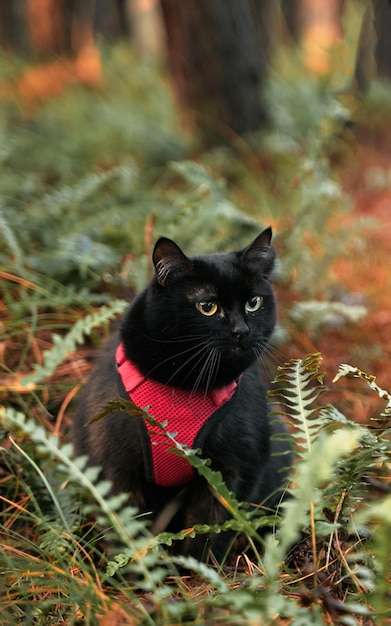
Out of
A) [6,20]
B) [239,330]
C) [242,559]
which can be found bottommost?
[242,559]

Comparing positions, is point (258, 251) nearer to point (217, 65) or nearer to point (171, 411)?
point (171, 411)

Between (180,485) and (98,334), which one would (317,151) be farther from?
(180,485)

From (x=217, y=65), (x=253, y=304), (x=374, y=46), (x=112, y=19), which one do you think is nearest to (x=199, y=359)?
(x=253, y=304)

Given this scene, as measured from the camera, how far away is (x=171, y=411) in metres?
2.20

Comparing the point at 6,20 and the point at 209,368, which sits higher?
the point at 6,20

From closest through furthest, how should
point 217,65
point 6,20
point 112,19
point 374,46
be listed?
point 374,46
point 217,65
point 6,20
point 112,19

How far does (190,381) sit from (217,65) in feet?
15.7

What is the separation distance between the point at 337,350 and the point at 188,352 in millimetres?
1731

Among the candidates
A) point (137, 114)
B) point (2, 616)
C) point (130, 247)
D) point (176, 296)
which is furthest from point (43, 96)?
point (2, 616)

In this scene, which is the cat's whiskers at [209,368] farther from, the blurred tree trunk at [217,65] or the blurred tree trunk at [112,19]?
the blurred tree trunk at [112,19]

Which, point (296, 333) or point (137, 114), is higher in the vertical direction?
point (137, 114)

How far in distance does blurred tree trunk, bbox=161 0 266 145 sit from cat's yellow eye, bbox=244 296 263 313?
14.1 feet

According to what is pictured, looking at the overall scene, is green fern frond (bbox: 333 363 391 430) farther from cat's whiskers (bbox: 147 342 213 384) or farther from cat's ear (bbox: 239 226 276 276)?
cat's ear (bbox: 239 226 276 276)

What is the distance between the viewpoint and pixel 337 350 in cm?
372
